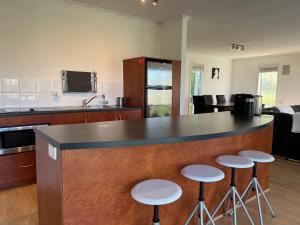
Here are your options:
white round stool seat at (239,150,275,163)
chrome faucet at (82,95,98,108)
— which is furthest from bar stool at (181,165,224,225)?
chrome faucet at (82,95,98,108)

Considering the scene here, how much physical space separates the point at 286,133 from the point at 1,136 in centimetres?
435

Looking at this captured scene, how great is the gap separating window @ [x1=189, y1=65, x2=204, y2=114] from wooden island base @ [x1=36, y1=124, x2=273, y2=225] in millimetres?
6396

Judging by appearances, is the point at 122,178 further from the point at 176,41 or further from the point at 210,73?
the point at 210,73

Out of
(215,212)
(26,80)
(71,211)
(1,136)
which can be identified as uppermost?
(26,80)

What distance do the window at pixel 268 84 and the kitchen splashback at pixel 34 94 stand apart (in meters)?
6.89

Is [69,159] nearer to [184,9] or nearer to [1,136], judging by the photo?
[1,136]

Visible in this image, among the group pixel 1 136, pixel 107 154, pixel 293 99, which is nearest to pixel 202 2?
pixel 107 154

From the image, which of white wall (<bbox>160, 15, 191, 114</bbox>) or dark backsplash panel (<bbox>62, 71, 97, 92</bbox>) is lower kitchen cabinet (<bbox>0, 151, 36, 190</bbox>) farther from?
white wall (<bbox>160, 15, 191, 114</bbox>)

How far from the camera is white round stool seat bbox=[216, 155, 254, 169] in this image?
192 cm

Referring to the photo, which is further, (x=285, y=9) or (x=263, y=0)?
(x=285, y=9)

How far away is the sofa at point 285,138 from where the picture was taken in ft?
13.5

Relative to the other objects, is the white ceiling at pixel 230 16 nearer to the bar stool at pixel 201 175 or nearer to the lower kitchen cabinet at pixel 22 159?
the lower kitchen cabinet at pixel 22 159

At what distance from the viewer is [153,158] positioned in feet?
5.75

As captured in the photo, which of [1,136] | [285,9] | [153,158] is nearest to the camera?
[153,158]
